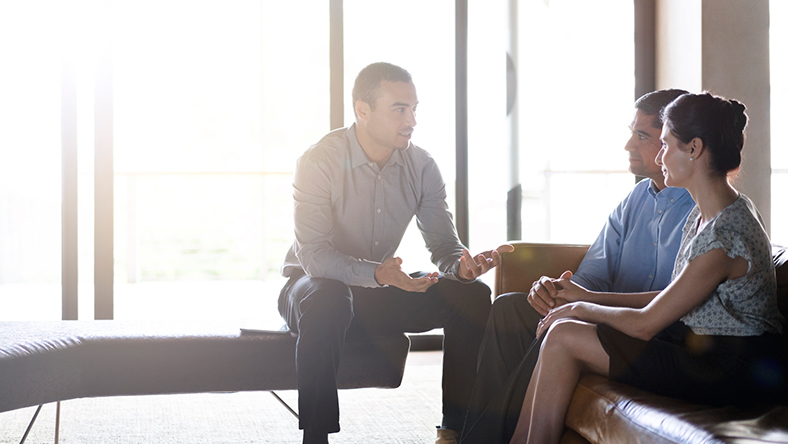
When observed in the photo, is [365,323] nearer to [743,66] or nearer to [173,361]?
[173,361]

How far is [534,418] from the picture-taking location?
1.52m

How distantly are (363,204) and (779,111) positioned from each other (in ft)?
8.45

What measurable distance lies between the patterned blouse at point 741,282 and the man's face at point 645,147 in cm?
51

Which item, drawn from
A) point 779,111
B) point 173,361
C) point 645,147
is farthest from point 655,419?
point 779,111

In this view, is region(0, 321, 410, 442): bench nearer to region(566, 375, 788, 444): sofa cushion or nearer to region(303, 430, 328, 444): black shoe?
region(303, 430, 328, 444): black shoe

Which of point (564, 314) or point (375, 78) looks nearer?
point (564, 314)

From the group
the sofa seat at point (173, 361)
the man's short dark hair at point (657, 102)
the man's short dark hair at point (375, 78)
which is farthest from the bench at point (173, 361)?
the man's short dark hair at point (657, 102)

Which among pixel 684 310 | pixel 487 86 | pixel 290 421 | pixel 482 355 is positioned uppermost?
pixel 487 86

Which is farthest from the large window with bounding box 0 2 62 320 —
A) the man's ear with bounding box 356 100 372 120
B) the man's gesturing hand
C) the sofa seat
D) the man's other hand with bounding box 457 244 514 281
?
the man's other hand with bounding box 457 244 514 281

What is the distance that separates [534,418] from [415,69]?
252 centimetres

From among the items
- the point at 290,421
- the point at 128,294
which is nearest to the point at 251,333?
the point at 290,421

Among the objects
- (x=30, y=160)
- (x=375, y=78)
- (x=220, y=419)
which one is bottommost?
(x=220, y=419)

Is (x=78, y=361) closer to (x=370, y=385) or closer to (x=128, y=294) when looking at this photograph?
(x=370, y=385)

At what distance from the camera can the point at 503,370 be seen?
5.95ft
